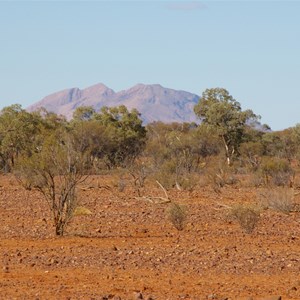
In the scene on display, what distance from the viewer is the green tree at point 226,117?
53469mm

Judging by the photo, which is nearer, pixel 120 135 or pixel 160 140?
pixel 120 135

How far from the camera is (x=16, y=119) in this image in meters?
49.4

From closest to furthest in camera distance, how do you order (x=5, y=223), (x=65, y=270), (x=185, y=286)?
(x=185, y=286), (x=65, y=270), (x=5, y=223)

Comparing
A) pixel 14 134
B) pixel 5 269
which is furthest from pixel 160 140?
pixel 5 269

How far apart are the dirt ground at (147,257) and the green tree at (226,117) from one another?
105 feet

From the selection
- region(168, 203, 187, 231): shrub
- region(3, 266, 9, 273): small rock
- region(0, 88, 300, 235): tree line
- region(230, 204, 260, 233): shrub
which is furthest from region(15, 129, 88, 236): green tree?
region(0, 88, 300, 235): tree line

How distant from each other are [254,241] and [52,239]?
13.1 ft

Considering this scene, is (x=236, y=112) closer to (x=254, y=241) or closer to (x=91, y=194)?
(x=91, y=194)

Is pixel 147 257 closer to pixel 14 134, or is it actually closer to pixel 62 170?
pixel 62 170

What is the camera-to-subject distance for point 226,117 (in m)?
53.6

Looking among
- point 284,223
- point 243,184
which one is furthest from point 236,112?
point 284,223

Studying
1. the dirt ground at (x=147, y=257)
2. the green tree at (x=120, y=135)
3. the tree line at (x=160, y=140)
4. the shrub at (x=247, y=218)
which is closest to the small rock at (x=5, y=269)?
the dirt ground at (x=147, y=257)

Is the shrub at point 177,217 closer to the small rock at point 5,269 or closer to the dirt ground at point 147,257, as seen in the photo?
the dirt ground at point 147,257

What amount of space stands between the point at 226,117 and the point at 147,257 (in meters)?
41.2
